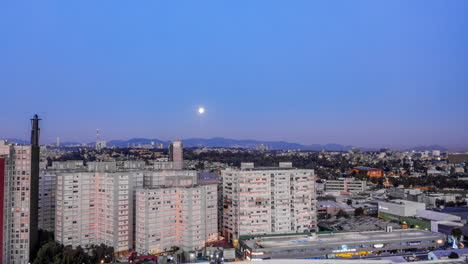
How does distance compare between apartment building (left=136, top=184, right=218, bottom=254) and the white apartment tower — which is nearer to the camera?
apartment building (left=136, top=184, right=218, bottom=254)

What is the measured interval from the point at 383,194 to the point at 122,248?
62.0 ft

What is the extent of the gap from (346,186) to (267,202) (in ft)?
59.6

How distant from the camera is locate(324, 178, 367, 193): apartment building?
105ft

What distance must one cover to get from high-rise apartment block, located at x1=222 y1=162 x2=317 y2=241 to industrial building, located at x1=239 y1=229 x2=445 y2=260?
1511 millimetres

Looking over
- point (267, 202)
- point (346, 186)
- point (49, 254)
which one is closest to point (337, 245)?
point (267, 202)

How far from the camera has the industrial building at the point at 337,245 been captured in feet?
41.6

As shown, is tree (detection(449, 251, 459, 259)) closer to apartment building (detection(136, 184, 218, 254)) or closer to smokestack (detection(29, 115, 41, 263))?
apartment building (detection(136, 184, 218, 254))

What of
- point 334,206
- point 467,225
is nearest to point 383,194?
point 334,206

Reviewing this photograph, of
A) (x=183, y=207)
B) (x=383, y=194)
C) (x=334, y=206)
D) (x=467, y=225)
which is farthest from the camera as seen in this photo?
(x=383, y=194)

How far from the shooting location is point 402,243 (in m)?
13.7

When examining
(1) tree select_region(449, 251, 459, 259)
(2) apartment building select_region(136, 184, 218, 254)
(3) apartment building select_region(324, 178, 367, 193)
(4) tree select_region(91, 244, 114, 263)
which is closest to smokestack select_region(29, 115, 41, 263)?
(4) tree select_region(91, 244, 114, 263)

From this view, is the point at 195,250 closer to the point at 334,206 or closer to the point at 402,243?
the point at 402,243

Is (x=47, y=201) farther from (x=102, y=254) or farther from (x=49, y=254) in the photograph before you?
(x=102, y=254)

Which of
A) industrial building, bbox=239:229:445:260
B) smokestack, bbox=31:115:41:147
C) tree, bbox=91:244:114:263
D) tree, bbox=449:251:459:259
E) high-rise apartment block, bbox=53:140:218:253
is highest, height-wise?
smokestack, bbox=31:115:41:147
